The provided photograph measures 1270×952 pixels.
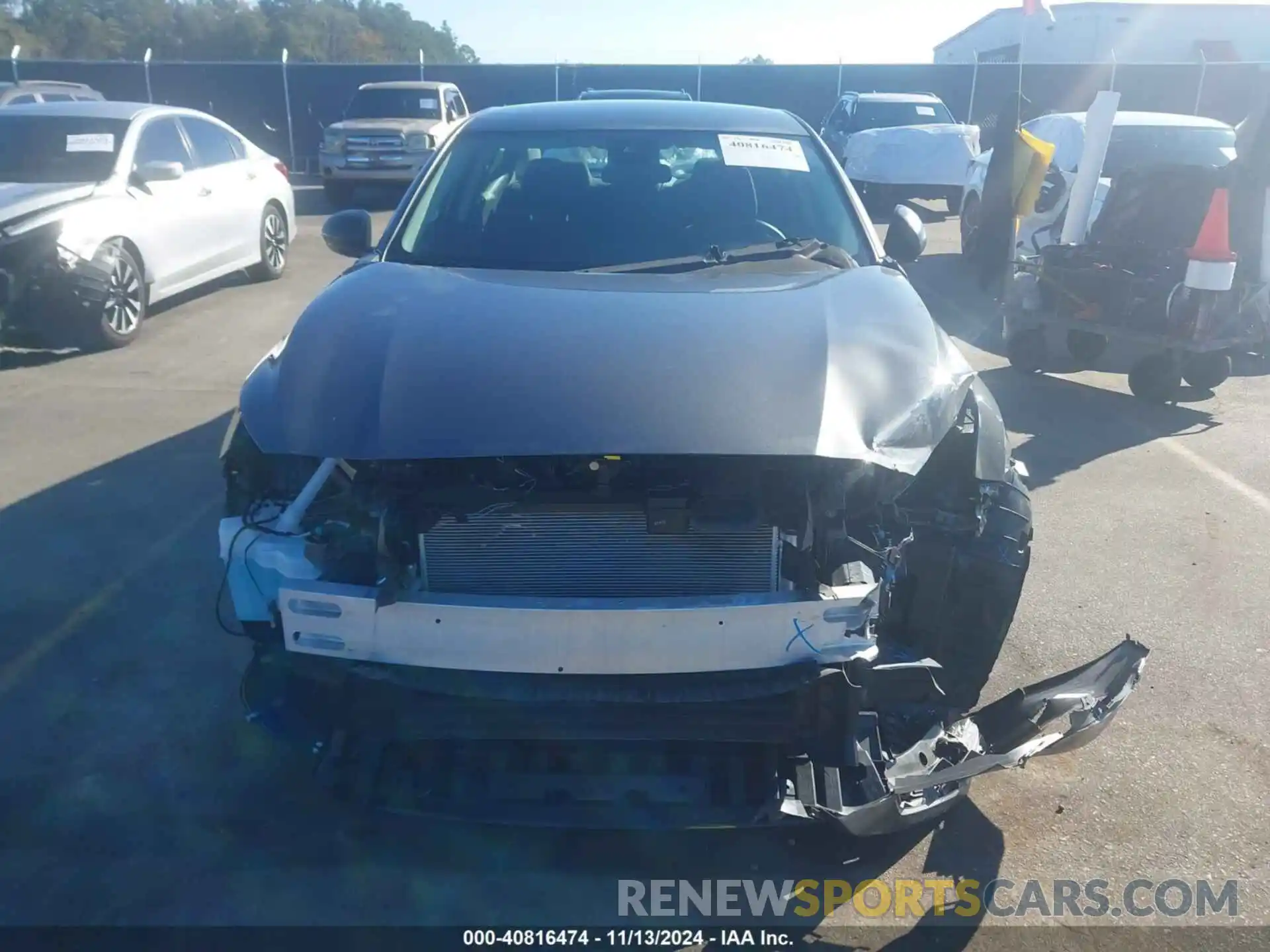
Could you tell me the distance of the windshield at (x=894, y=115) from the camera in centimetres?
1730

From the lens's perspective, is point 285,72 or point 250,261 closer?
point 250,261

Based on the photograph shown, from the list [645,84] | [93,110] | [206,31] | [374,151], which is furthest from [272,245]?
[206,31]

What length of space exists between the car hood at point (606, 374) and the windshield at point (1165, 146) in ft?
26.0

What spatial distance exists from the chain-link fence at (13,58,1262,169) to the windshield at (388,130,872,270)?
66.8 feet

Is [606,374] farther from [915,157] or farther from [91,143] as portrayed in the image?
[915,157]

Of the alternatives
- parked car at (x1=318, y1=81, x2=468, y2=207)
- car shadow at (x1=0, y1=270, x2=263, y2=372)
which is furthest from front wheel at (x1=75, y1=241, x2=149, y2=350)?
parked car at (x1=318, y1=81, x2=468, y2=207)

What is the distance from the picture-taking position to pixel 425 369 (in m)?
2.77

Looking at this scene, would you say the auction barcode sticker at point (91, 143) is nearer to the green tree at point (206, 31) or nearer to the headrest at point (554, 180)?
the headrest at point (554, 180)

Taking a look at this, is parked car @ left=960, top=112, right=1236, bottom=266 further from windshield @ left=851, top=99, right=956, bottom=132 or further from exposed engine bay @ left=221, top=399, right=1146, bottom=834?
exposed engine bay @ left=221, top=399, right=1146, bottom=834

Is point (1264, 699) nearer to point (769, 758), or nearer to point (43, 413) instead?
point (769, 758)

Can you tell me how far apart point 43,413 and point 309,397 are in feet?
14.8

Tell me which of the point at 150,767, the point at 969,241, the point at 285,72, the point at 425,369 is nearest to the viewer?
the point at 425,369

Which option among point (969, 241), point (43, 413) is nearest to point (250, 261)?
point (43, 413)

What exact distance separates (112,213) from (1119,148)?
8.64 meters
